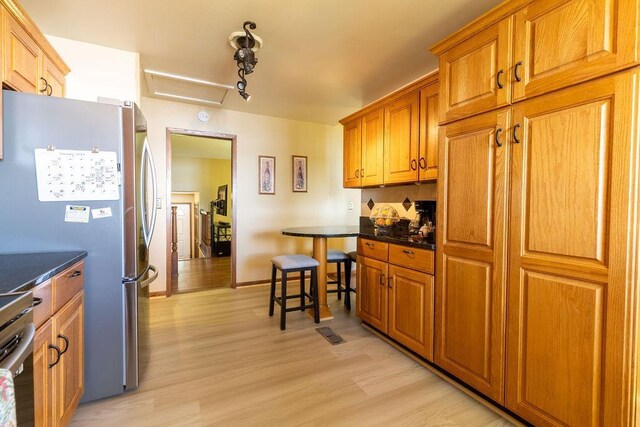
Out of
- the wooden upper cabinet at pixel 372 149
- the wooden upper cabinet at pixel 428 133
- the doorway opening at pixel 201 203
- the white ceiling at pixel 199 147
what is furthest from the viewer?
the doorway opening at pixel 201 203

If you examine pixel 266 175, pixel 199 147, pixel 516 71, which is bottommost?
pixel 266 175

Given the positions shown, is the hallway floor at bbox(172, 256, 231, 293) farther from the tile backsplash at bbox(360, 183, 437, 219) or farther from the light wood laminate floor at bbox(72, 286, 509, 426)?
the tile backsplash at bbox(360, 183, 437, 219)

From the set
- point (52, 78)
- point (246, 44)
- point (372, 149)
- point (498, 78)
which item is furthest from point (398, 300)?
point (52, 78)

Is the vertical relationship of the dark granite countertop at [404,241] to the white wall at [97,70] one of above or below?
below

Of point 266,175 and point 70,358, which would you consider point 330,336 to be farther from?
point 266,175

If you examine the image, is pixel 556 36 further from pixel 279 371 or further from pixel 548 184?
pixel 279 371

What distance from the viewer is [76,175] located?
1543 mm

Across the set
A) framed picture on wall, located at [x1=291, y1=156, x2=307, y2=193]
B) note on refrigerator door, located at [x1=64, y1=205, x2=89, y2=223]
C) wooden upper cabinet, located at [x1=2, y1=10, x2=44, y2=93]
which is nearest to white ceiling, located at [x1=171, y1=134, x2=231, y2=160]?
framed picture on wall, located at [x1=291, y1=156, x2=307, y2=193]

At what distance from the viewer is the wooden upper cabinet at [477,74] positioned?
4.99ft

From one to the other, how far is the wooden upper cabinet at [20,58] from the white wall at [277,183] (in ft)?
5.65

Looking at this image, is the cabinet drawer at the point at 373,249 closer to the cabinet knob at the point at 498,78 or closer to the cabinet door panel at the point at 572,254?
the cabinet door panel at the point at 572,254

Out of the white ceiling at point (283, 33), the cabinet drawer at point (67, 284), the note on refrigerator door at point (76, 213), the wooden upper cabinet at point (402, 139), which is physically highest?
the white ceiling at point (283, 33)

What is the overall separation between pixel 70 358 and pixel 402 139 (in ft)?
8.61

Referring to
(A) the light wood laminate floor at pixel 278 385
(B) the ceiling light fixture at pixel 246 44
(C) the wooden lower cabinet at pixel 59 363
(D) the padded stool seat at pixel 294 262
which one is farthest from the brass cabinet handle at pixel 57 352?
(B) the ceiling light fixture at pixel 246 44
